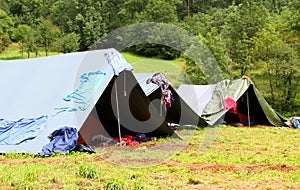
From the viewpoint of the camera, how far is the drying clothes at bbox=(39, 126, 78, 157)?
6023mm

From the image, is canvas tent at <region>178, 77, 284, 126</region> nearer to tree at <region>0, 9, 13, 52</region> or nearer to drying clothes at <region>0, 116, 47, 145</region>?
drying clothes at <region>0, 116, 47, 145</region>

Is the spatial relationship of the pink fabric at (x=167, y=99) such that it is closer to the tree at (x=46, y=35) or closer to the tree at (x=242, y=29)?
the tree at (x=242, y=29)

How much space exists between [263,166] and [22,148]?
12.2ft

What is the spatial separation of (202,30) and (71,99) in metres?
23.7

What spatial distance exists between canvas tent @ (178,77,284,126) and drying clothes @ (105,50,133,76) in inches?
170

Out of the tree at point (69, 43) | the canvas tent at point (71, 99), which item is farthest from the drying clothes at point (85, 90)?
the tree at point (69, 43)

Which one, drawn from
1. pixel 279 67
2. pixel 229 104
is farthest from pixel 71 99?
pixel 279 67

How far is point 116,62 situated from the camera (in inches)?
293

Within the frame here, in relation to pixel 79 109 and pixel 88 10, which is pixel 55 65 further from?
pixel 88 10

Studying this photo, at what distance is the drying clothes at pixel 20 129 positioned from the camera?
6566mm

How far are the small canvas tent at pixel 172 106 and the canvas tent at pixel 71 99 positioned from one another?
1351 mm

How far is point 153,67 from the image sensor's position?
2083cm

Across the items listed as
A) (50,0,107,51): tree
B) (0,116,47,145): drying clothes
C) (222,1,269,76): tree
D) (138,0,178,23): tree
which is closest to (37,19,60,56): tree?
(50,0,107,51): tree

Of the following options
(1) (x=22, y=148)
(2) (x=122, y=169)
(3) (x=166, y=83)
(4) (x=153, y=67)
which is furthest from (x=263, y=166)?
(4) (x=153, y=67)
